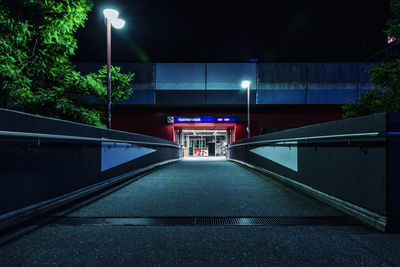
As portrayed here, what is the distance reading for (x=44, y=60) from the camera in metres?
8.81

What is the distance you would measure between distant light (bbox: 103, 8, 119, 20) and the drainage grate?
8.12m

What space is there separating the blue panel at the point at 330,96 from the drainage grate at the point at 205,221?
22.8 meters

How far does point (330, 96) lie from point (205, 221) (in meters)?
24.6

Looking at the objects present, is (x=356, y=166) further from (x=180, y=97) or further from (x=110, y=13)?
(x=180, y=97)

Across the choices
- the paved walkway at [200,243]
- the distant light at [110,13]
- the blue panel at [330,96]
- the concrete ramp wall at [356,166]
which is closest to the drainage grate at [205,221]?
the paved walkway at [200,243]

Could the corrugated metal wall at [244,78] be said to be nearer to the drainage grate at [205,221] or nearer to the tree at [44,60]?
the tree at [44,60]

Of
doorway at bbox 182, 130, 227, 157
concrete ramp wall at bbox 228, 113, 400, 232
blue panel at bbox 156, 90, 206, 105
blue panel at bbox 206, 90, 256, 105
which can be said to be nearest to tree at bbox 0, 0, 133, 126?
concrete ramp wall at bbox 228, 113, 400, 232

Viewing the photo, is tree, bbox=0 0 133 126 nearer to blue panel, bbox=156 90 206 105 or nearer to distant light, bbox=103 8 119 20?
distant light, bbox=103 8 119 20

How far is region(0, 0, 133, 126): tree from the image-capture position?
729 cm

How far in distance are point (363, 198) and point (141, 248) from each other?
2686 millimetres

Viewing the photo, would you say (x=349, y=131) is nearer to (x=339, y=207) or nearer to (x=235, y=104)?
(x=339, y=207)

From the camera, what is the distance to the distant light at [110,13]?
9.29 m

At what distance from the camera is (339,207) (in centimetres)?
367

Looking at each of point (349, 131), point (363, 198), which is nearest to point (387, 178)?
point (363, 198)
